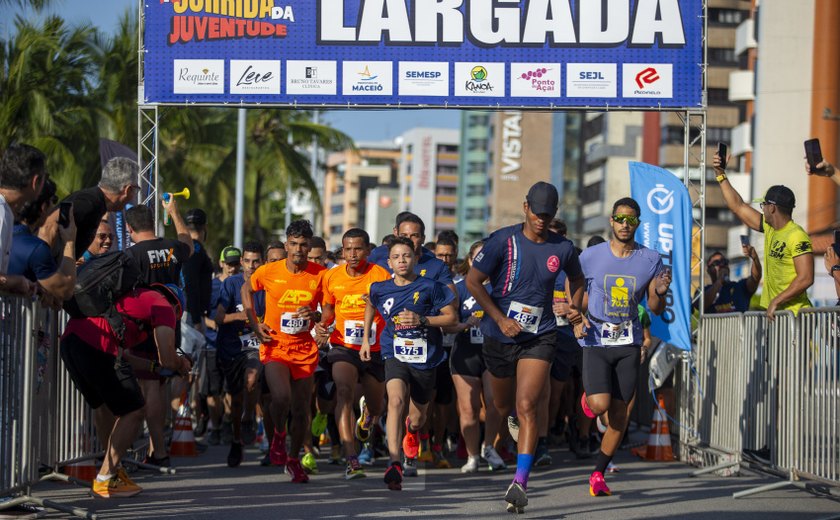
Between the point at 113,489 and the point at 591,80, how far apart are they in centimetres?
706

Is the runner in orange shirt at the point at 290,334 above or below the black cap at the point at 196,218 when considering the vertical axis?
below

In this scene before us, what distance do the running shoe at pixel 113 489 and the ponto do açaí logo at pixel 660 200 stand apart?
260 inches

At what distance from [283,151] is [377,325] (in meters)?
Result: 29.4

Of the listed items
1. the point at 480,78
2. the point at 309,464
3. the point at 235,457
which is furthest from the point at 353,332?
the point at 480,78

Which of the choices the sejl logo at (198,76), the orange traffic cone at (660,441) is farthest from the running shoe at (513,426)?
the sejl logo at (198,76)

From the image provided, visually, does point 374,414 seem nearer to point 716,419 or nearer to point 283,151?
point 716,419

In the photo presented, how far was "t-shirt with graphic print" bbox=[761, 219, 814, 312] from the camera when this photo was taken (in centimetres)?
1135

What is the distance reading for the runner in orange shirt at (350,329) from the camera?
38.6ft

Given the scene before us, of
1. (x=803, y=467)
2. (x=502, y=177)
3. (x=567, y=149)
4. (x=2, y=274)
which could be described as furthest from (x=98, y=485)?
(x=502, y=177)

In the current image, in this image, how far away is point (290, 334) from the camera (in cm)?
1166

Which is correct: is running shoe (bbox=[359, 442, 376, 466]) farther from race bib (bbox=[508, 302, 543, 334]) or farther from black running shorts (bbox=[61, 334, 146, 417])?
black running shorts (bbox=[61, 334, 146, 417])

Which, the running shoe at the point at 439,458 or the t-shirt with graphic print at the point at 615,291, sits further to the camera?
the running shoe at the point at 439,458

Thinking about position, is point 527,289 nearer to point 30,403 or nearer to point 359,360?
point 359,360

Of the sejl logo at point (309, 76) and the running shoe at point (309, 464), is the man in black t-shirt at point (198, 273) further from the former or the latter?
the running shoe at point (309, 464)
